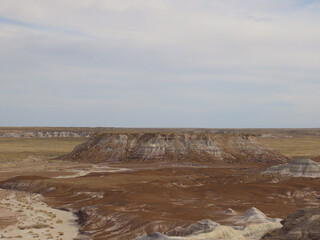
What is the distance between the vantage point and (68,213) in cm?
3725

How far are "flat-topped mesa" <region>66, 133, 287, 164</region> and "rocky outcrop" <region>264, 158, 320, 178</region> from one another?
24.3m

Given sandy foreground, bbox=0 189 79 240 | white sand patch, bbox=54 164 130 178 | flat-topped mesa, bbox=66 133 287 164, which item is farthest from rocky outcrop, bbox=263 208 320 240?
flat-topped mesa, bbox=66 133 287 164

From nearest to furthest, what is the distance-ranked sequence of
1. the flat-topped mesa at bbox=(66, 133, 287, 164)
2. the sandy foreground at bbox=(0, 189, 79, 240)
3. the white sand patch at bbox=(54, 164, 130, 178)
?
the sandy foreground at bbox=(0, 189, 79, 240), the white sand patch at bbox=(54, 164, 130, 178), the flat-topped mesa at bbox=(66, 133, 287, 164)

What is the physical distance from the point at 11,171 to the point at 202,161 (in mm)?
37701

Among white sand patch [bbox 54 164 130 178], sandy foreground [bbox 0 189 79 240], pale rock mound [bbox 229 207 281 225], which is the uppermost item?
pale rock mound [bbox 229 207 281 225]

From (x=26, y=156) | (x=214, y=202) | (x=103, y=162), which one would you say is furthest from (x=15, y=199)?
(x=26, y=156)

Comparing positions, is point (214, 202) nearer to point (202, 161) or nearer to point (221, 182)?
point (221, 182)

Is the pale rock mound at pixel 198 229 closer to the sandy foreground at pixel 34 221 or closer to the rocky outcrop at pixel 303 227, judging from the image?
the rocky outcrop at pixel 303 227

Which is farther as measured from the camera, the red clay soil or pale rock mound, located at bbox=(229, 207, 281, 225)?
the red clay soil

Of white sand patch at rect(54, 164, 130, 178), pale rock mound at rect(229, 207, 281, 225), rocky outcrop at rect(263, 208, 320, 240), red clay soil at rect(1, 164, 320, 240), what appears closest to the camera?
rocky outcrop at rect(263, 208, 320, 240)

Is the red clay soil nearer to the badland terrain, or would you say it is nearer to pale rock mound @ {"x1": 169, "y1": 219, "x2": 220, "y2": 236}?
the badland terrain

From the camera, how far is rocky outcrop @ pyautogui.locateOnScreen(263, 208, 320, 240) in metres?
18.0

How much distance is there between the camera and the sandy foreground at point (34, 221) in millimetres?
29016

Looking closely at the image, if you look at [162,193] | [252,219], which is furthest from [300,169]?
[252,219]
